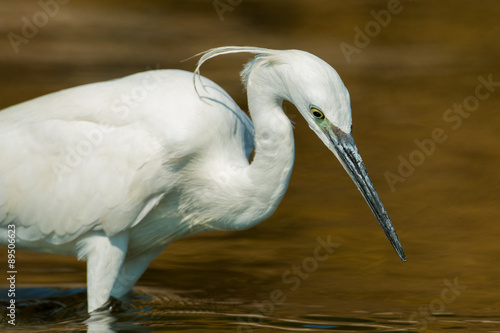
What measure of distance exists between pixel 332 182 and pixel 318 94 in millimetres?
3380

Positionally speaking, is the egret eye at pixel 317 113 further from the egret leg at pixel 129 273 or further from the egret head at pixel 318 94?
the egret leg at pixel 129 273

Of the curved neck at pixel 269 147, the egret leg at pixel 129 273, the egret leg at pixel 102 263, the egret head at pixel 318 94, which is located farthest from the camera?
the egret leg at pixel 129 273

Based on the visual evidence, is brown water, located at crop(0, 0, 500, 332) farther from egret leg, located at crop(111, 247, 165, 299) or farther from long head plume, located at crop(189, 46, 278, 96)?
long head plume, located at crop(189, 46, 278, 96)

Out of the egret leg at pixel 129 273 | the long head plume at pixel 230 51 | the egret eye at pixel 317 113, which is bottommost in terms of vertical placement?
the egret leg at pixel 129 273

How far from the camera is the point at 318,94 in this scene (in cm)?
359

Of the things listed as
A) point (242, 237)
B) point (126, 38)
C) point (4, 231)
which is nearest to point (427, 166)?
point (242, 237)

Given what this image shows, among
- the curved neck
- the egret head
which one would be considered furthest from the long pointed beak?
the curved neck

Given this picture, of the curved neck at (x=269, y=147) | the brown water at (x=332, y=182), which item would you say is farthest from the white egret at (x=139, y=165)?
the brown water at (x=332, y=182)

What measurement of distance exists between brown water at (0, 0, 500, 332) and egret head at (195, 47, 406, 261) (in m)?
0.96

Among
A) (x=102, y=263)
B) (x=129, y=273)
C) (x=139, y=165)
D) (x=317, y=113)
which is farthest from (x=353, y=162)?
(x=129, y=273)

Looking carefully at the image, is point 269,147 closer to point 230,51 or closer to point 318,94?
point 318,94

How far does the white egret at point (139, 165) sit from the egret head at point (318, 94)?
0.01 metres

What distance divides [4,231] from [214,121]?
1250 mm

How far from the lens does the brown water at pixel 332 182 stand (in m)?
4.61
